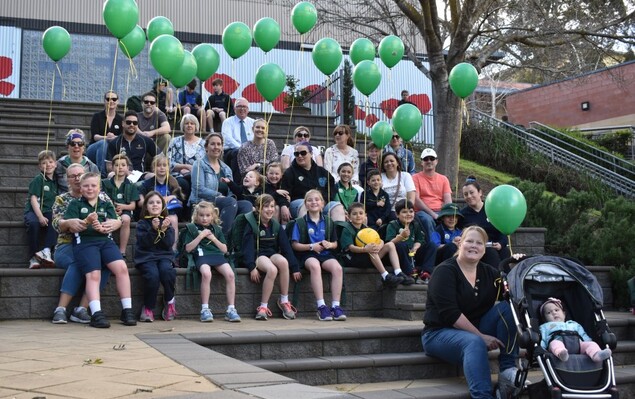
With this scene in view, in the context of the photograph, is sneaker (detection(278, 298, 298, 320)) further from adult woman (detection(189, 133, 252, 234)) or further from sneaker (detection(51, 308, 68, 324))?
sneaker (detection(51, 308, 68, 324))

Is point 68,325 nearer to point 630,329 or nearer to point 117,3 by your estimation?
point 117,3

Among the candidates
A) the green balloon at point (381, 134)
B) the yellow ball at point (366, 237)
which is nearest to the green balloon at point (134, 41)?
the green balloon at point (381, 134)

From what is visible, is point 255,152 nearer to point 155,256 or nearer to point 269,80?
point 269,80

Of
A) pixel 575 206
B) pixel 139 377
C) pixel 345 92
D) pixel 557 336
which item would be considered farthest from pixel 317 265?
pixel 345 92

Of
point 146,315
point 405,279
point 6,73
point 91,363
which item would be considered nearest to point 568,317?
point 405,279

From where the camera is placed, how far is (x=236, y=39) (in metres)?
11.3

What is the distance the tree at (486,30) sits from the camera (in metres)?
13.9

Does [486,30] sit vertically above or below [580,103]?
below

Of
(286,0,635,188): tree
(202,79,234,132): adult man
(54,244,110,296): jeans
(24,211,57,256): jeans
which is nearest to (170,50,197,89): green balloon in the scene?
(24,211,57,256): jeans

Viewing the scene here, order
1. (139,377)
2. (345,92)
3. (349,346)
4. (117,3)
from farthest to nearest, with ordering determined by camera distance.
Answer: (345,92)
(117,3)
(349,346)
(139,377)

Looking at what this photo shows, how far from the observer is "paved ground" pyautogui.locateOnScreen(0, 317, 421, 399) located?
Result: 4.36 meters

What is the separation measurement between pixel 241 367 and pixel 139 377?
26.8 inches

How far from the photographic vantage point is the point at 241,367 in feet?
16.6

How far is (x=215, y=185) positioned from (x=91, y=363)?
14.9 feet
